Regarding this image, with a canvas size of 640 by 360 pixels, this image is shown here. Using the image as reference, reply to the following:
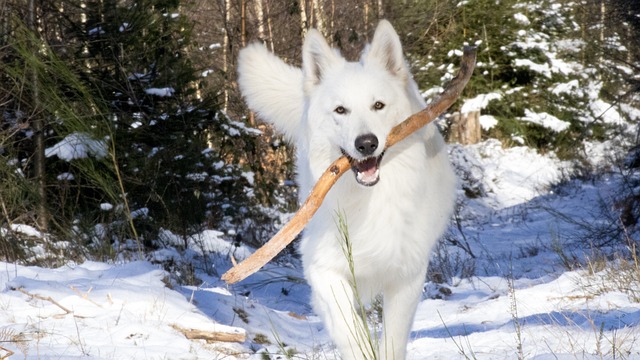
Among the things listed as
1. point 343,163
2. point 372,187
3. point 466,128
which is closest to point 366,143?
point 343,163

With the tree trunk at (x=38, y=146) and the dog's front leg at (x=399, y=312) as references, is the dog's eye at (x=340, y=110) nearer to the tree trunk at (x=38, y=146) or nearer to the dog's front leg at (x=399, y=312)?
the dog's front leg at (x=399, y=312)

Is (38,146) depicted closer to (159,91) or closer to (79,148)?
(79,148)

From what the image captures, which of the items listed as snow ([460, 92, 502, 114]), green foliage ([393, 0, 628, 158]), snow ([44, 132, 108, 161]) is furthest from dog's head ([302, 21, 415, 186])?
snow ([460, 92, 502, 114])

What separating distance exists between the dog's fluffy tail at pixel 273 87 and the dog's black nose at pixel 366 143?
1209 mm

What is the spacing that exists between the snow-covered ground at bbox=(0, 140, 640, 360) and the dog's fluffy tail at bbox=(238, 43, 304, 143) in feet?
3.97

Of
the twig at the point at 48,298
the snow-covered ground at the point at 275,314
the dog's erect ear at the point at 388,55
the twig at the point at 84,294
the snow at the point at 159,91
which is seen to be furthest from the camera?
the snow at the point at 159,91

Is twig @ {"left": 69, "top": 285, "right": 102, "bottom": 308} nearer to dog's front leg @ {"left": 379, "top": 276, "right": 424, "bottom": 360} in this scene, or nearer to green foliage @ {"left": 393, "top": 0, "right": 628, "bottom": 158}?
dog's front leg @ {"left": 379, "top": 276, "right": 424, "bottom": 360}

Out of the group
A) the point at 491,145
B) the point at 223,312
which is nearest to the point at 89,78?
the point at 223,312

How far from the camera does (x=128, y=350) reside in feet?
11.5

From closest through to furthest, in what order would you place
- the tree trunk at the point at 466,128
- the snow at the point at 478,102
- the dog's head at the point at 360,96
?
the dog's head at the point at 360,96 < the snow at the point at 478,102 < the tree trunk at the point at 466,128

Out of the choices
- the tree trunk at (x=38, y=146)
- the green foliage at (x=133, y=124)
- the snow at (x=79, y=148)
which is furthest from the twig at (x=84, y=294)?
the tree trunk at (x=38, y=146)

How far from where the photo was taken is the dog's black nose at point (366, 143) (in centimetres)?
327

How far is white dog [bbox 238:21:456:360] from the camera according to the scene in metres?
3.42

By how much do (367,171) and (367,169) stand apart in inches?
0.5
